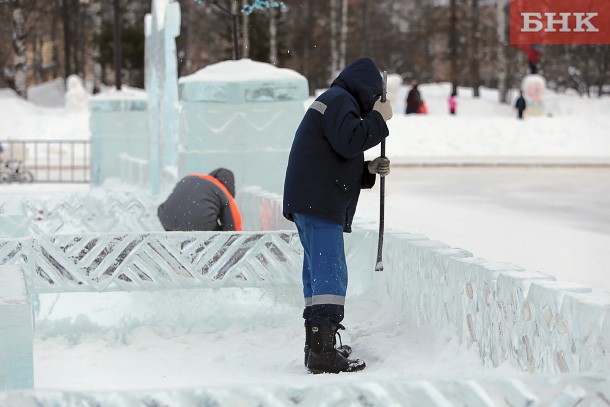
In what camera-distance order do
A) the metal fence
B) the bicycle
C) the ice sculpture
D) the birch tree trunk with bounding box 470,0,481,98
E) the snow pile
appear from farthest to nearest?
the birch tree trunk with bounding box 470,0,481,98 < the metal fence < the bicycle < the ice sculpture < the snow pile

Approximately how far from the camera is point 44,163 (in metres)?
28.4

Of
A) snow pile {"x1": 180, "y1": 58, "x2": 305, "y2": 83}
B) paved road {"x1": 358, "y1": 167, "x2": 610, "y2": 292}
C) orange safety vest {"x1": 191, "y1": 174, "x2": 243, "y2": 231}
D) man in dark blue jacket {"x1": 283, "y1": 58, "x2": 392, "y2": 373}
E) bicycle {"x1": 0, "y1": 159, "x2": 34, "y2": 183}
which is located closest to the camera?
man in dark blue jacket {"x1": 283, "y1": 58, "x2": 392, "y2": 373}

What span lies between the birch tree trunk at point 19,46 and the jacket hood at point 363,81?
3674 centimetres

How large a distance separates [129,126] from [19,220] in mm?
10226

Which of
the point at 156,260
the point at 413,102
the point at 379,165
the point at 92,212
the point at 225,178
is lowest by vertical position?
the point at 92,212

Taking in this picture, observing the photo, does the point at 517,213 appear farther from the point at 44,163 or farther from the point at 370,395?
the point at 44,163

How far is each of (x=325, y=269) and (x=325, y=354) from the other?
0.40 metres

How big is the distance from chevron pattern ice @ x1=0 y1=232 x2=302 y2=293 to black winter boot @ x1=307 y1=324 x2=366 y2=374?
138 centimetres

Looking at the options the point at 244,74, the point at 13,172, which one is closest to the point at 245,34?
the point at 13,172

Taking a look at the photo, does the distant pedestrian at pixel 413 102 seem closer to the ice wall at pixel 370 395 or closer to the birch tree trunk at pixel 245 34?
the birch tree trunk at pixel 245 34

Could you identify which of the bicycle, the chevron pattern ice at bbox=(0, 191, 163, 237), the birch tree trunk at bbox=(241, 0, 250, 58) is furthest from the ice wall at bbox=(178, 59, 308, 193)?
the birch tree trunk at bbox=(241, 0, 250, 58)

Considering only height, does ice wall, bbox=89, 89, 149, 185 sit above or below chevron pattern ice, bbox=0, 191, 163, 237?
above

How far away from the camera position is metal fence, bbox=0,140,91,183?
858 inches

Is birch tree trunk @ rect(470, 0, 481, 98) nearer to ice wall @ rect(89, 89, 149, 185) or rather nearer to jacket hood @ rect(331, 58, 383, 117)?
ice wall @ rect(89, 89, 149, 185)
